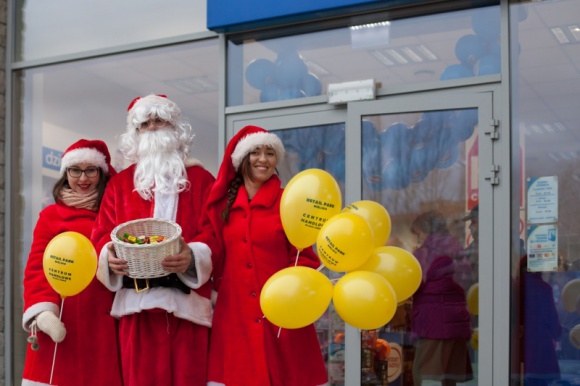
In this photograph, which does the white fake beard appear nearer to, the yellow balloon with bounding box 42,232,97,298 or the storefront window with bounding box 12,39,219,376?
the yellow balloon with bounding box 42,232,97,298

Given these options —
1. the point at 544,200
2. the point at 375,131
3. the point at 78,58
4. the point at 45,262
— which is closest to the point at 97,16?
the point at 78,58

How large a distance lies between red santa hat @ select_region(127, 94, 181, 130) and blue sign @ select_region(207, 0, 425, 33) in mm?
1717

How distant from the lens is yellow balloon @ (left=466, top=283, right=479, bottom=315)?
5.48 metres

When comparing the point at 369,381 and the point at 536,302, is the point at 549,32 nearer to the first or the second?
the point at 536,302

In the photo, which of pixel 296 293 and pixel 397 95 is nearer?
pixel 296 293

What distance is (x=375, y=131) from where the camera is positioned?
5871 mm

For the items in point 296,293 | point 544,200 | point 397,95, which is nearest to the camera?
point 296,293

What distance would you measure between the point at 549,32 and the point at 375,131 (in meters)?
1.25

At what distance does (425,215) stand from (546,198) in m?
0.76

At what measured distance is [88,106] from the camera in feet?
23.7

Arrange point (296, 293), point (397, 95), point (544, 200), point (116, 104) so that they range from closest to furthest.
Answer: point (296, 293)
point (544, 200)
point (397, 95)
point (116, 104)

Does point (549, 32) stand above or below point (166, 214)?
above

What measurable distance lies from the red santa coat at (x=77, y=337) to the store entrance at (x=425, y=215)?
177 centimetres

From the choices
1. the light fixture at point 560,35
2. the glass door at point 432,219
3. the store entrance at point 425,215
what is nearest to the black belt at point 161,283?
the store entrance at point 425,215
